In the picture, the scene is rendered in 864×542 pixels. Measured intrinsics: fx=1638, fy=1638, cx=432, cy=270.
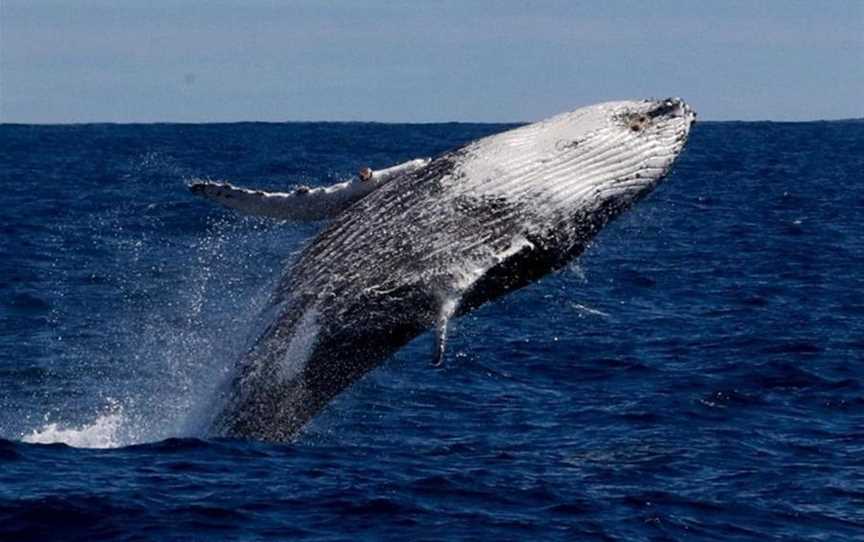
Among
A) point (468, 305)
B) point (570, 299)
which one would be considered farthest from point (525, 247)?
point (570, 299)

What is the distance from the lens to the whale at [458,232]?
13.8 metres

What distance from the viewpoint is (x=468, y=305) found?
45.8 feet

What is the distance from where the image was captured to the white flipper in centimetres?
1427

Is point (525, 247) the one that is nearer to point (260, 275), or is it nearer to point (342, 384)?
point (342, 384)

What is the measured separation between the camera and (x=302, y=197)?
14266 mm

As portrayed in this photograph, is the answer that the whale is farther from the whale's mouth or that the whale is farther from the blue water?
the blue water

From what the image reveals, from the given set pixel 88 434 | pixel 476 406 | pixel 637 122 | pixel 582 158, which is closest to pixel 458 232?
pixel 582 158

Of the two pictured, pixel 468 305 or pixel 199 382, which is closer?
pixel 468 305

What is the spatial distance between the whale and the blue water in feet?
2.19

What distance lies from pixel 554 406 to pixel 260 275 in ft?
48.3

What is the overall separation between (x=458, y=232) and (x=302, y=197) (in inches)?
57.4

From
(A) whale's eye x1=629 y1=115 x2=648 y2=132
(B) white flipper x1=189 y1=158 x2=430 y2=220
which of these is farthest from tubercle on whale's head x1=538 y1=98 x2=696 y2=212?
(B) white flipper x1=189 y1=158 x2=430 y2=220

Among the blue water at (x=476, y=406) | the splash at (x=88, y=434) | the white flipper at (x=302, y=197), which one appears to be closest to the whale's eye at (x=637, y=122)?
the blue water at (x=476, y=406)

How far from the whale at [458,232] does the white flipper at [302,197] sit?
2.7 inches
